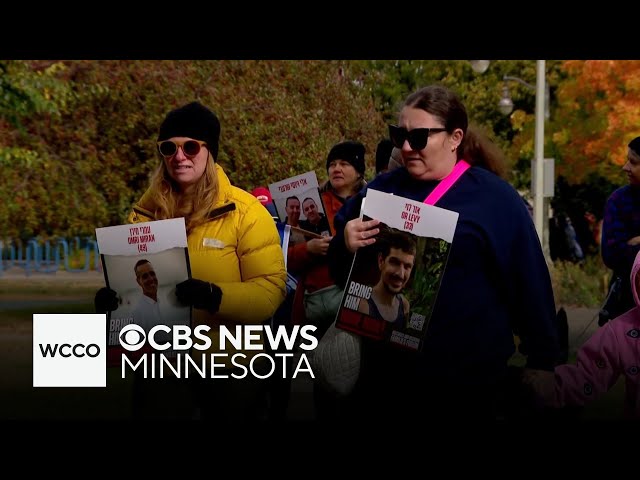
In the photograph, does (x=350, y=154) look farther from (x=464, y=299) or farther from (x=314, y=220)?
(x=464, y=299)

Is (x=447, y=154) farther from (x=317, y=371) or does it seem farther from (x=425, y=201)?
(x=317, y=371)

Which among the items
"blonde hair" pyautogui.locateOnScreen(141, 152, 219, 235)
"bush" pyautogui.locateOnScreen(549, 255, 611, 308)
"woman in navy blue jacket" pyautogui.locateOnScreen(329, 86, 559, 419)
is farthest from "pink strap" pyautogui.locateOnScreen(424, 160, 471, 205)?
"bush" pyautogui.locateOnScreen(549, 255, 611, 308)

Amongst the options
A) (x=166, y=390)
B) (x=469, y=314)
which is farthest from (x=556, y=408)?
(x=166, y=390)

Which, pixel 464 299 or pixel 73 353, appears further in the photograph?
pixel 73 353

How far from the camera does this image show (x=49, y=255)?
30.7m

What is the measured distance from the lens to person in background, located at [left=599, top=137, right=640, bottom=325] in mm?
A: 7664

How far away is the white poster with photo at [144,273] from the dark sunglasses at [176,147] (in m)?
0.35

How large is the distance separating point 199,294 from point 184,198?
1.57 ft

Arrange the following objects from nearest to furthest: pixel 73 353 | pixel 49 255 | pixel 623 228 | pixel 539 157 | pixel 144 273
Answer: pixel 144 273 < pixel 623 228 < pixel 73 353 < pixel 539 157 < pixel 49 255

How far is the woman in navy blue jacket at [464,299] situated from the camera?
461 centimetres

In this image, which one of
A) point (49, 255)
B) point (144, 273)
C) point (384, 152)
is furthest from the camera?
point (49, 255)

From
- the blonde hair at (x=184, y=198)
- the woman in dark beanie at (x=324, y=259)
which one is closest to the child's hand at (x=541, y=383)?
the blonde hair at (x=184, y=198)

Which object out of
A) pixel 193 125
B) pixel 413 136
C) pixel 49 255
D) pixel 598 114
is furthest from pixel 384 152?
pixel 49 255
